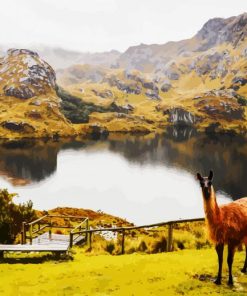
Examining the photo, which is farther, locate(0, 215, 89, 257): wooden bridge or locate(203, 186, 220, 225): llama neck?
locate(0, 215, 89, 257): wooden bridge

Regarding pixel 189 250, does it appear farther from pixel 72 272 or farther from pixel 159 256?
pixel 72 272

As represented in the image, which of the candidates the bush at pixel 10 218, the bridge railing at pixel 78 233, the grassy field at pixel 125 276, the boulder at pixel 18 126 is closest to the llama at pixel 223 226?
the grassy field at pixel 125 276

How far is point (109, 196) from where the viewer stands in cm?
6450

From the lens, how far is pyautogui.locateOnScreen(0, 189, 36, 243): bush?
67.6 ft

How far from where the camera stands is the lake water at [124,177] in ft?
188

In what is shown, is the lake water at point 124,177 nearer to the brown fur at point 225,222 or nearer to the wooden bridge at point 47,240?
the wooden bridge at point 47,240

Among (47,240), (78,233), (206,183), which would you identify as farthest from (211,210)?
(47,240)

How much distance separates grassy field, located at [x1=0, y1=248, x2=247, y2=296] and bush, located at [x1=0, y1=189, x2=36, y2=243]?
572cm

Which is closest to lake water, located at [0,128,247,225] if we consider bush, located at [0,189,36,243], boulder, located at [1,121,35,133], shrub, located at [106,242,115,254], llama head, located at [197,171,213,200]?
bush, located at [0,189,36,243]

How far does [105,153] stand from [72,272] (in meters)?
117

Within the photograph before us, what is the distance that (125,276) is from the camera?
1197 centimetres

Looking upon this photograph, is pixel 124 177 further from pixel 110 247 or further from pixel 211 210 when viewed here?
pixel 211 210

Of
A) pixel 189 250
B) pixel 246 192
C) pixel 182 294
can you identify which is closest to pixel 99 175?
pixel 246 192

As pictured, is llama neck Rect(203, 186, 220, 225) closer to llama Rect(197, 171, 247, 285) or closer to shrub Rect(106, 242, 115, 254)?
llama Rect(197, 171, 247, 285)
